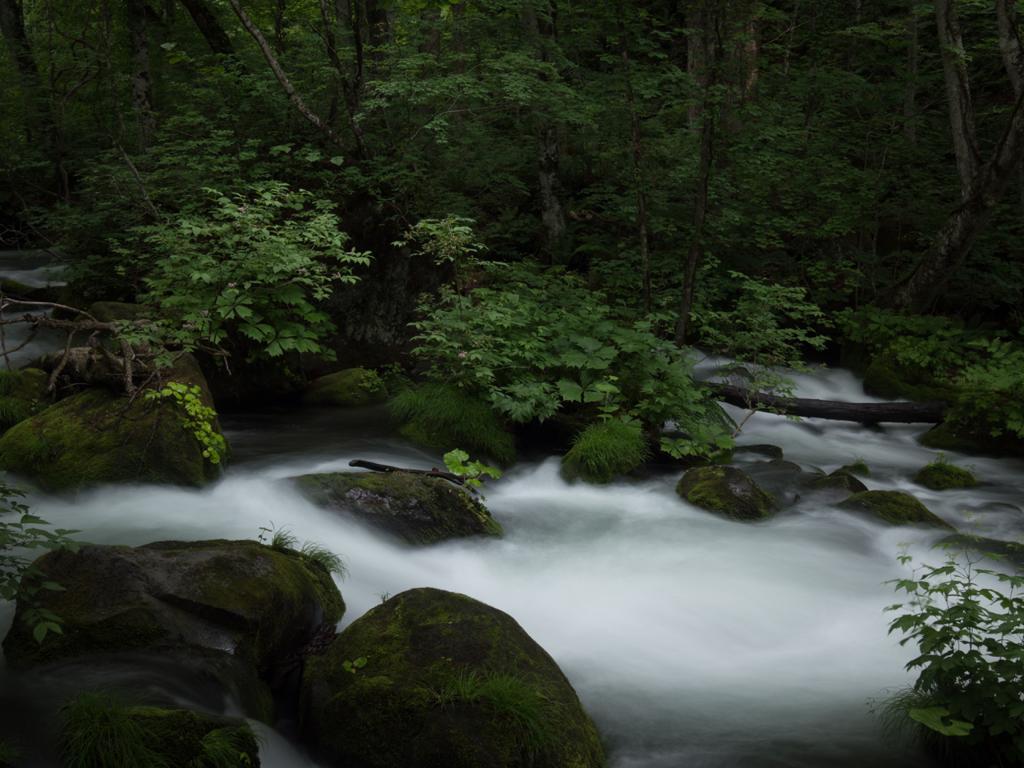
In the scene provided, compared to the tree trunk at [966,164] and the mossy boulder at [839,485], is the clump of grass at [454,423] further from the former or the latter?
the tree trunk at [966,164]

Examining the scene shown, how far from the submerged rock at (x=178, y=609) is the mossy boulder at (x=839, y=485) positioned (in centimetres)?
518

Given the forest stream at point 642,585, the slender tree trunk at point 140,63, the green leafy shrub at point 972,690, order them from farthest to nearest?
the slender tree trunk at point 140,63 → the forest stream at point 642,585 → the green leafy shrub at point 972,690

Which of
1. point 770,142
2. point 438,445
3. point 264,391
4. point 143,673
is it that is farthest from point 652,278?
point 143,673

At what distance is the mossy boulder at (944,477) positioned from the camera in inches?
281

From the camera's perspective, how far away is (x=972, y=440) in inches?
326

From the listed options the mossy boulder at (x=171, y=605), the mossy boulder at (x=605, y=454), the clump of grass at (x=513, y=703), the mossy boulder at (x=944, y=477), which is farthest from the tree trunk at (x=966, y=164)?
the mossy boulder at (x=171, y=605)

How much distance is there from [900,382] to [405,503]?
27.0ft

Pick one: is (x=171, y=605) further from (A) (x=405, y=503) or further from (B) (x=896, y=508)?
(B) (x=896, y=508)

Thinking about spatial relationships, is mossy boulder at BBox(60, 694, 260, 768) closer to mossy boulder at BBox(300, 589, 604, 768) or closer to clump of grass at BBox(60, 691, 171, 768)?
clump of grass at BBox(60, 691, 171, 768)

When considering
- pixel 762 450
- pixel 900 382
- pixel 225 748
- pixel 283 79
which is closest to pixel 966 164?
pixel 900 382

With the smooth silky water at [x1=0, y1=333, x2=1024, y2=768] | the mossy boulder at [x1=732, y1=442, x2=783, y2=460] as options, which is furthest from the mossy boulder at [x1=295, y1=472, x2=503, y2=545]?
the mossy boulder at [x1=732, y1=442, x2=783, y2=460]

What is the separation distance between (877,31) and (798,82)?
5.07 m

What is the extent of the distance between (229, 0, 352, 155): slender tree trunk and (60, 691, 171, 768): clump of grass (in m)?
8.08

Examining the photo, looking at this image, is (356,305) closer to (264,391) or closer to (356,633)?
(264,391)
